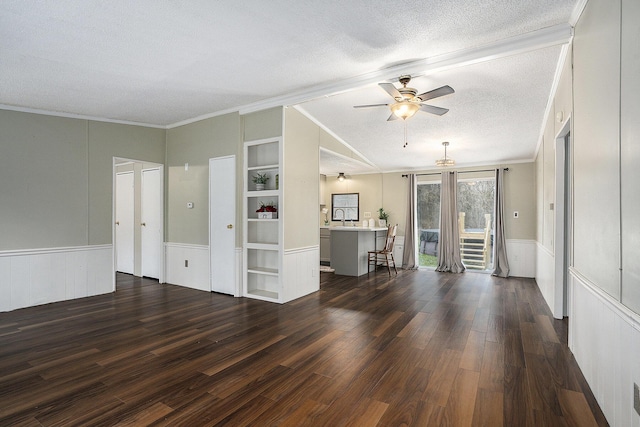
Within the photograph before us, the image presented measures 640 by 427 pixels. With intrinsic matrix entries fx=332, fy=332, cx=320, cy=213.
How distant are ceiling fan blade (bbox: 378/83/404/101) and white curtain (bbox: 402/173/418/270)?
179 inches

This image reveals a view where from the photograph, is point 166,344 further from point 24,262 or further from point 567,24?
point 567,24

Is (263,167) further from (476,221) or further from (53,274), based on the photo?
(476,221)

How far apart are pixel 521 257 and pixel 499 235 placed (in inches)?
24.2

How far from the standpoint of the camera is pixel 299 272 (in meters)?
4.96

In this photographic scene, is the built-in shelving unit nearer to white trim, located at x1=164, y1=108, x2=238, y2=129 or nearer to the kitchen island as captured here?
white trim, located at x1=164, y1=108, x2=238, y2=129

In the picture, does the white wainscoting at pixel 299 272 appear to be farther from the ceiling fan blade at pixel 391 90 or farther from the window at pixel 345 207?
the window at pixel 345 207

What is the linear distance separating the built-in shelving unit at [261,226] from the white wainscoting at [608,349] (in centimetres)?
341

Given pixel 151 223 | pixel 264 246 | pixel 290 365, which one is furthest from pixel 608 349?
pixel 151 223

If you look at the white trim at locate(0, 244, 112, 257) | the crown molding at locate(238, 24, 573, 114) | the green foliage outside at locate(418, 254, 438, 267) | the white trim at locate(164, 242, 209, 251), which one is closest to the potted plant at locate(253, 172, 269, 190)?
the crown molding at locate(238, 24, 573, 114)

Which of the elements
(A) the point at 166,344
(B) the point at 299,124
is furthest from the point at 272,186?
(A) the point at 166,344

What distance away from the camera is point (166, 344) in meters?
3.13

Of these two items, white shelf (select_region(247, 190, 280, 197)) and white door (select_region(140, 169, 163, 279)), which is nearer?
white shelf (select_region(247, 190, 280, 197))

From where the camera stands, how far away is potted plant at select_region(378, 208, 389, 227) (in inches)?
318

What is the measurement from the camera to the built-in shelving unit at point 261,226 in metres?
4.81
